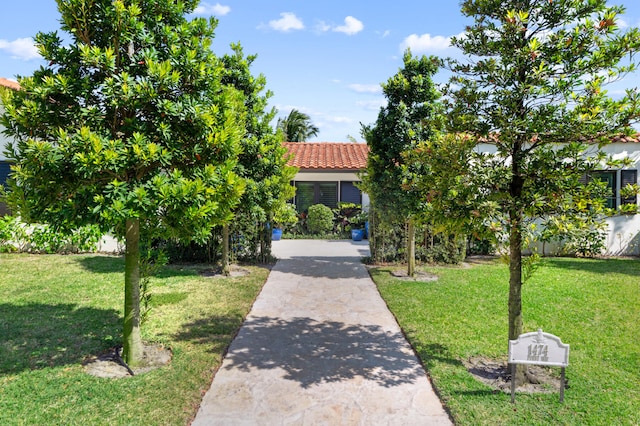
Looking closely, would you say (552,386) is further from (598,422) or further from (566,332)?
(566,332)

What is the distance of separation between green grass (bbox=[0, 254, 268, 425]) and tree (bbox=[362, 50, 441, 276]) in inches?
156

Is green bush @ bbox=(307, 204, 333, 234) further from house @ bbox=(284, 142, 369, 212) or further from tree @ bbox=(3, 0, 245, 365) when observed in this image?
tree @ bbox=(3, 0, 245, 365)

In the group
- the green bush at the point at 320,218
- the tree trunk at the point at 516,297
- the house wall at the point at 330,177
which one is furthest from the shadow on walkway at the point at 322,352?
the house wall at the point at 330,177

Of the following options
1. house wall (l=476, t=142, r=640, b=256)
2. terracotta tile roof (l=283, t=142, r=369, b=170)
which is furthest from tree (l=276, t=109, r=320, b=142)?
house wall (l=476, t=142, r=640, b=256)

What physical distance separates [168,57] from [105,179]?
5.60 feet

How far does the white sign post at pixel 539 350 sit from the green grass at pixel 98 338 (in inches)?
141

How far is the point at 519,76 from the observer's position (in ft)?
16.8

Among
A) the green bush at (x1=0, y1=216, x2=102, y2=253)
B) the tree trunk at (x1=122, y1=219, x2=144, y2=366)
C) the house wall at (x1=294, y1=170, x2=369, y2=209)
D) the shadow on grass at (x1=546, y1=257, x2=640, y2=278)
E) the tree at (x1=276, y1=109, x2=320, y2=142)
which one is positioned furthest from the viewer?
the tree at (x1=276, y1=109, x2=320, y2=142)

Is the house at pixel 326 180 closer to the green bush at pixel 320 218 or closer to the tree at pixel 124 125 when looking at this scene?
the green bush at pixel 320 218

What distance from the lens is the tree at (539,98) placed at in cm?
472

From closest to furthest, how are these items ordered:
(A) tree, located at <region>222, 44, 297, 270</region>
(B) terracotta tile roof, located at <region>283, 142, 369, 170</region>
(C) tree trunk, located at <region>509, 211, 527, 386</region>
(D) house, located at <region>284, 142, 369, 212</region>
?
(C) tree trunk, located at <region>509, 211, 527, 386</region> → (A) tree, located at <region>222, 44, 297, 270</region> → (B) terracotta tile roof, located at <region>283, 142, 369, 170</region> → (D) house, located at <region>284, 142, 369, 212</region>

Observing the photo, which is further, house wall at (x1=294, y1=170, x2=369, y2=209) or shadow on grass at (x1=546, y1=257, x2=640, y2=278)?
house wall at (x1=294, y1=170, x2=369, y2=209)

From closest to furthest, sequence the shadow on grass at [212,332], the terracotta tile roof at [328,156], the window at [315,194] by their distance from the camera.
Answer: the shadow on grass at [212,332]
the terracotta tile roof at [328,156]
the window at [315,194]

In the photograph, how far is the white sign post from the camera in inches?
183
